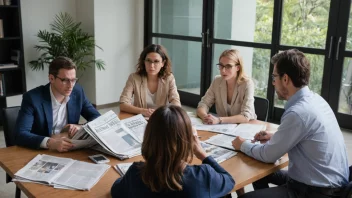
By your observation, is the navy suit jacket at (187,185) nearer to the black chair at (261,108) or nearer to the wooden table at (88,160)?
the wooden table at (88,160)

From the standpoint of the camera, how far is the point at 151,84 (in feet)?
9.54

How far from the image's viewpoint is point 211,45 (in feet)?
16.9

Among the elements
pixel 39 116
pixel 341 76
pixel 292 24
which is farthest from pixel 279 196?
pixel 292 24

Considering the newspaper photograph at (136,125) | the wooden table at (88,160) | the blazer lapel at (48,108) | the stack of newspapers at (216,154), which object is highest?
the blazer lapel at (48,108)

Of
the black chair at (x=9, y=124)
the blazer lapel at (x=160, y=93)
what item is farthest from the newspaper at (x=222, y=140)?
the black chair at (x=9, y=124)

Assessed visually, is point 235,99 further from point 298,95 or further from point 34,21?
point 34,21

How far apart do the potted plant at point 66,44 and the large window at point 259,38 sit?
45.8 inches

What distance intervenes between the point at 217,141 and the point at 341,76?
271cm

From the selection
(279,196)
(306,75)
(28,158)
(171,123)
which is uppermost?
(306,75)

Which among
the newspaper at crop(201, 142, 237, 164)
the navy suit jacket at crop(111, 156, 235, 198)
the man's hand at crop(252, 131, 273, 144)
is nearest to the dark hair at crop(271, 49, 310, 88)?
the man's hand at crop(252, 131, 273, 144)

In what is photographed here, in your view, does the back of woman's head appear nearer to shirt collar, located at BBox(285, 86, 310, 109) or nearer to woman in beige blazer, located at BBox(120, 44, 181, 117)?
shirt collar, located at BBox(285, 86, 310, 109)

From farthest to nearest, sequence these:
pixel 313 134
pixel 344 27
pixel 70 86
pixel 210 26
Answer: pixel 210 26 → pixel 344 27 → pixel 70 86 → pixel 313 134

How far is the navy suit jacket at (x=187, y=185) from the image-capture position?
127 centimetres

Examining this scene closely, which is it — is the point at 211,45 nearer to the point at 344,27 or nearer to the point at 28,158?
the point at 344,27
